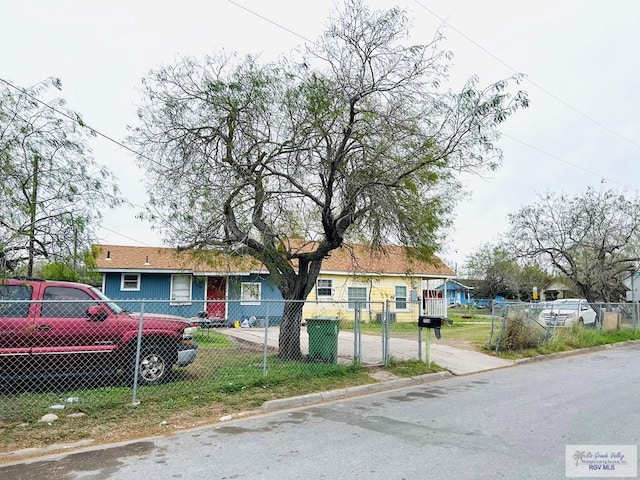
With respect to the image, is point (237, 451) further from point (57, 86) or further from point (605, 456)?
point (57, 86)

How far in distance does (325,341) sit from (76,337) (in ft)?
16.5

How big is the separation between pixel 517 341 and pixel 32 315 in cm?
1307

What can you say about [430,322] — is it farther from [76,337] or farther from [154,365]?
[76,337]

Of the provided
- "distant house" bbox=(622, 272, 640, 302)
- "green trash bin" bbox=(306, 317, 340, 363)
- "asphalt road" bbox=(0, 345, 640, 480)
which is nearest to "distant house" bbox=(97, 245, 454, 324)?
"green trash bin" bbox=(306, 317, 340, 363)

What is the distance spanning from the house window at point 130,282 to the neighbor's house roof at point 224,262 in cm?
50

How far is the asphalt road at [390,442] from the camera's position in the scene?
190 inches

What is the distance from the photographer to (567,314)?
20.3 m

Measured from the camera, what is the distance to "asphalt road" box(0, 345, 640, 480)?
4.82 m

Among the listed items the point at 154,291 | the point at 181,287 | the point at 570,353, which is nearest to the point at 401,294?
the point at 570,353

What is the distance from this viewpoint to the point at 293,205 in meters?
11.6

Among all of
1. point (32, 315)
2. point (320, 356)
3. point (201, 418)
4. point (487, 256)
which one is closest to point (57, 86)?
point (32, 315)

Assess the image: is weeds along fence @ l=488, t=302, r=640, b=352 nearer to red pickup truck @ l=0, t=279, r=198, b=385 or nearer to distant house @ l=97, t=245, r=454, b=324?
distant house @ l=97, t=245, r=454, b=324

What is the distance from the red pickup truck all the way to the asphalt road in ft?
7.35

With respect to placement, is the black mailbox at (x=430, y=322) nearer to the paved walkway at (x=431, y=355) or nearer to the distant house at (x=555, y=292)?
the paved walkway at (x=431, y=355)
